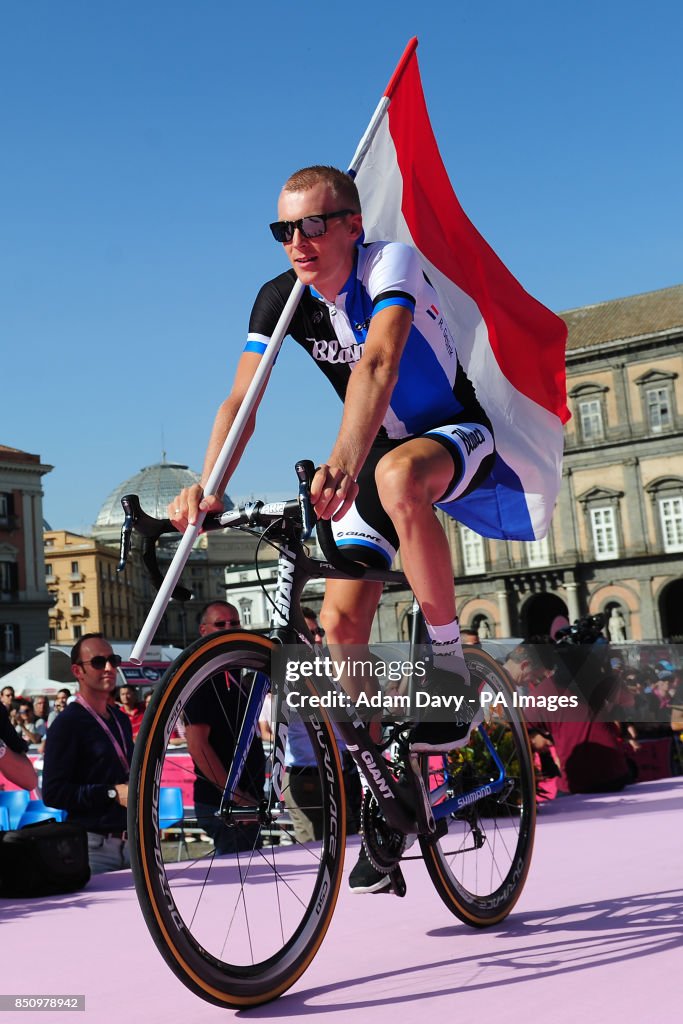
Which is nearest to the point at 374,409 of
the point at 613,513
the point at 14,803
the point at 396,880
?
the point at 396,880

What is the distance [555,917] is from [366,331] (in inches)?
74.0

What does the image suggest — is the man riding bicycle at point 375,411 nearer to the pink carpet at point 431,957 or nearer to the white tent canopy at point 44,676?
the pink carpet at point 431,957

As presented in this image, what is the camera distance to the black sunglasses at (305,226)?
3102 millimetres

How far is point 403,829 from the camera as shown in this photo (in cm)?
315

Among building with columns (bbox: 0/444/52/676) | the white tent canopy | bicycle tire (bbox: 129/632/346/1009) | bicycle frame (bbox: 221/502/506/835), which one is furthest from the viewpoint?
building with columns (bbox: 0/444/52/676)

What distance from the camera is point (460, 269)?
5.70 m

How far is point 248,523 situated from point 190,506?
0.51 feet

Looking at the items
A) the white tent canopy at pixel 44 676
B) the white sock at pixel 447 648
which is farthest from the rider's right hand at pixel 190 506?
the white tent canopy at pixel 44 676

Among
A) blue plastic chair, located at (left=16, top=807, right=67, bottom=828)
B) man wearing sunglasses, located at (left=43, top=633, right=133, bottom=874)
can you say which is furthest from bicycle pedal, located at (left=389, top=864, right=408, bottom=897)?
blue plastic chair, located at (left=16, top=807, right=67, bottom=828)

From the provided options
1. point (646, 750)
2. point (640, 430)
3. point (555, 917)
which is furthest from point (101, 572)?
point (555, 917)

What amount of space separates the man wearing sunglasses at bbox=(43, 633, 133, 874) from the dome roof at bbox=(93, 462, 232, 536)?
13182 cm

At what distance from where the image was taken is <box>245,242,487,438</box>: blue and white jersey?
3.08 meters

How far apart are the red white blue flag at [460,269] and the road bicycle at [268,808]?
7.67ft

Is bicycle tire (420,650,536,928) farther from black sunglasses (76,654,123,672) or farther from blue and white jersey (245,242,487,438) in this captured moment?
black sunglasses (76,654,123,672)
